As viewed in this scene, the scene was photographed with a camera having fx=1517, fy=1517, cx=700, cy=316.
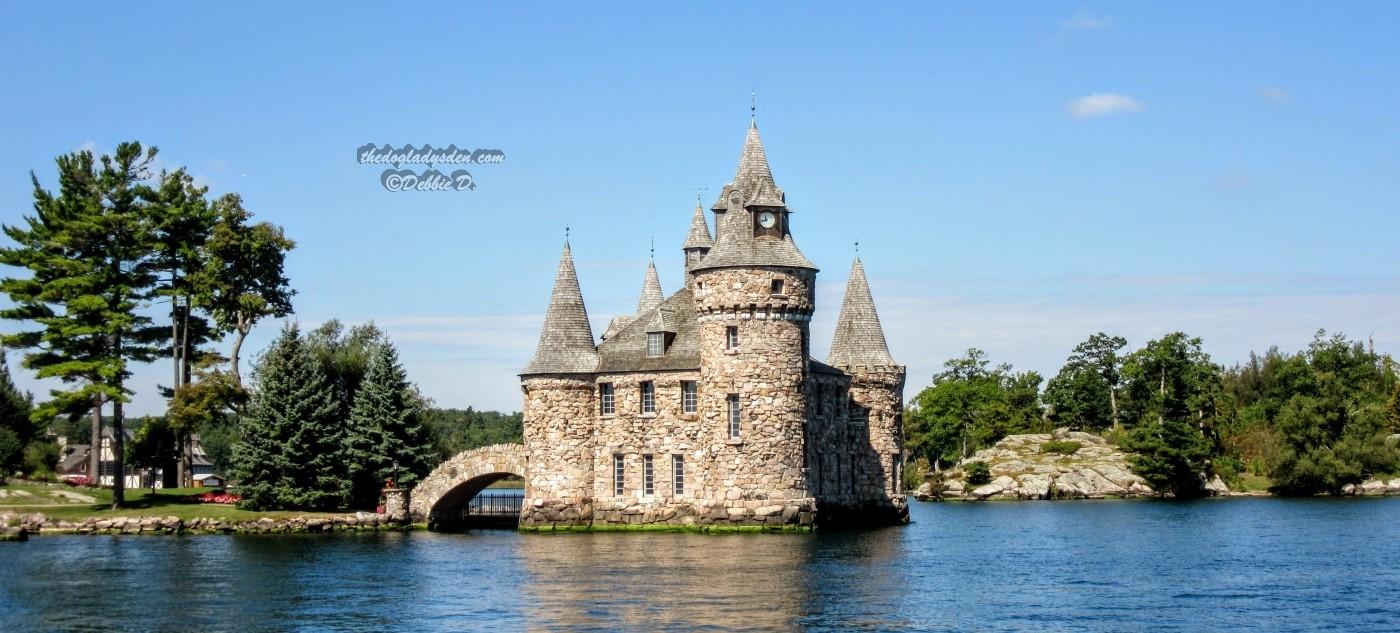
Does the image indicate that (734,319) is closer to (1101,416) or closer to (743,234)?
(743,234)

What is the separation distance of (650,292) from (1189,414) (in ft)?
184

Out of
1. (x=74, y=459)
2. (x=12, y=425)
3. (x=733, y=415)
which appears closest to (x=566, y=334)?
(x=733, y=415)

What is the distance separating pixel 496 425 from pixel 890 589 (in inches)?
6006

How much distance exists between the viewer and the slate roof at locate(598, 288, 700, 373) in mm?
59906

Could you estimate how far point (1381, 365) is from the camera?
467ft

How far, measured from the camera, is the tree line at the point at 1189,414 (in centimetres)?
10331

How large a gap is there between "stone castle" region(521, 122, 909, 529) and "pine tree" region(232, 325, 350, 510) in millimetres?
9531

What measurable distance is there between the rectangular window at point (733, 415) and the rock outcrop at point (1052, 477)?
5122 centimetres

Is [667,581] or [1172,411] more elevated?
[1172,411]

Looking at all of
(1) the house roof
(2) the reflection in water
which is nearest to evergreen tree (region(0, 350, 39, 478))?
(1) the house roof

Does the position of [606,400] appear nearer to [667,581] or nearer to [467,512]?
[467,512]

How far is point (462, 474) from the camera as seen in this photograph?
6269 cm

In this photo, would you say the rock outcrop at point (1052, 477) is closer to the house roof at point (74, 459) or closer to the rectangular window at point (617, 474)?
the rectangular window at point (617, 474)

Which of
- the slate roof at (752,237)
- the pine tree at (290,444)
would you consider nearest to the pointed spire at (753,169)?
the slate roof at (752,237)
